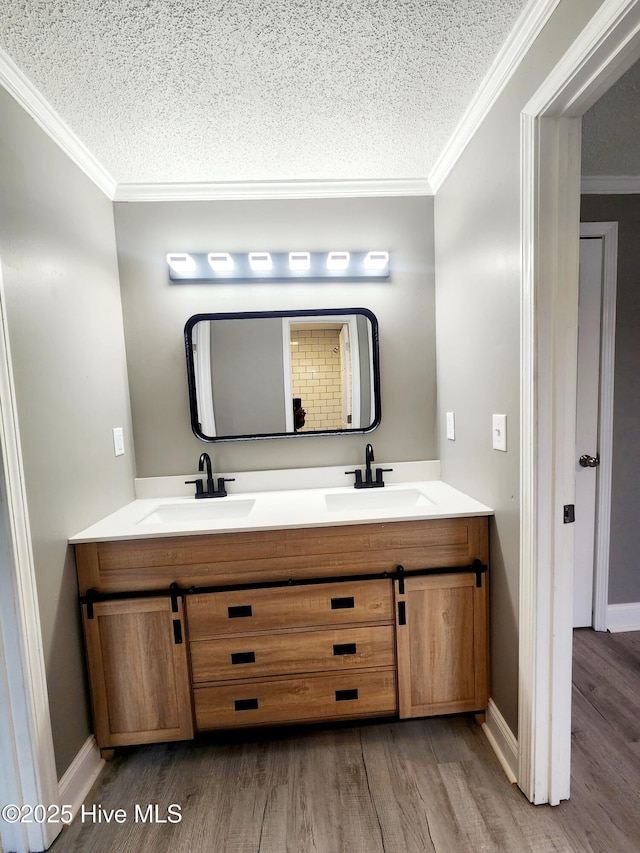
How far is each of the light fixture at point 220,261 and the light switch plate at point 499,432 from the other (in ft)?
4.64

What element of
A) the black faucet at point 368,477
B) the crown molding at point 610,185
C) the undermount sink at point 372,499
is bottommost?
the undermount sink at point 372,499

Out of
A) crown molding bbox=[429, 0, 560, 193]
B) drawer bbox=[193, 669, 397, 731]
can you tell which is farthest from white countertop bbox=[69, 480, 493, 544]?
crown molding bbox=[429, 0, 560, 193]

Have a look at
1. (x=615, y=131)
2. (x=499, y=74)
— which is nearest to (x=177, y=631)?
(x=499, y=74)

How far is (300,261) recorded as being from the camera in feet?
5.97

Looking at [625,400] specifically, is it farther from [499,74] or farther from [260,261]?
[260,261]

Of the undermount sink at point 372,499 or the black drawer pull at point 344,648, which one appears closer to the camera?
the black drawer pull at point 344,648

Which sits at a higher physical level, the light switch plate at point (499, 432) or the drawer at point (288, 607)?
the light switch plate at point (499, 432)

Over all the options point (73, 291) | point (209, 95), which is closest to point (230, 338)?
point (73, 291)

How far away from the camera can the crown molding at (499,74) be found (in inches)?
39.3

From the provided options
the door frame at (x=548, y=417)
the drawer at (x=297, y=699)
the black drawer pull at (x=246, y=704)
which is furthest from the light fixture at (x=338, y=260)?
the black drawer pull at (x=246, y=704)

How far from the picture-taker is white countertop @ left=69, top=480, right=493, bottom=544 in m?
1.37

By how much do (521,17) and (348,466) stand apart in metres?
1.71

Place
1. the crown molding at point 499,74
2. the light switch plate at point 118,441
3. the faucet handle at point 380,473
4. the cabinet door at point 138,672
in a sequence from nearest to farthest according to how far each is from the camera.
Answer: the crown molding at point 499,74 < the cabinet door at point 138,672 < the light switch plate at point 118,441 < the faucet handle at point 380,473

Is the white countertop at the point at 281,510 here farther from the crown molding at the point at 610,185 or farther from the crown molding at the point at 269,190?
the crown molding at the point at 610,185
